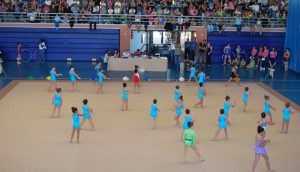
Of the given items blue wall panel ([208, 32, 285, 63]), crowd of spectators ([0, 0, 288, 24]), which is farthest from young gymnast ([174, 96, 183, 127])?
blue wall panel ([208, 32, 285, 63])

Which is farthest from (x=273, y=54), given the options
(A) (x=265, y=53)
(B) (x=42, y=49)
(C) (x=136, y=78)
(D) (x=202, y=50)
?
(B) (x=42, y=49)

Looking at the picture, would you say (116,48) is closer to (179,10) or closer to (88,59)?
(88,59)

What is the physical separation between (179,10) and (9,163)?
74.2 feet

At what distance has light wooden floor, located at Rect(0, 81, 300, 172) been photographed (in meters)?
13.4

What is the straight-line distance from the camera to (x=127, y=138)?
15742mm

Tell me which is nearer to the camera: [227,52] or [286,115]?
[286,115]

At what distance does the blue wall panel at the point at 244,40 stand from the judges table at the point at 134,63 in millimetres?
6044

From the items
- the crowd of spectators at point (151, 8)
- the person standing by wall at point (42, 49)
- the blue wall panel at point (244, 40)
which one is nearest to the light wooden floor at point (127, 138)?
the person standing by wall at point (42, 49)

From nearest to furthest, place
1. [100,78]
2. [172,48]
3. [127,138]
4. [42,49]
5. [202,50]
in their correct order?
[127,138]
[100,78]
[42,49]
[202,50]
[172,48]

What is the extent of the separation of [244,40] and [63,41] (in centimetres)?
1385

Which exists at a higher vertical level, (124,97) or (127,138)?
(124,97)

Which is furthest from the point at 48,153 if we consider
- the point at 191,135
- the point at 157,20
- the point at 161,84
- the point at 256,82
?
the point at 157,20

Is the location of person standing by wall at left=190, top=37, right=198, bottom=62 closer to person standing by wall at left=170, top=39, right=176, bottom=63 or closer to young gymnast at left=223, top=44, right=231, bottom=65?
person standing by wall at left=170, top=39, right=176, bottom=63

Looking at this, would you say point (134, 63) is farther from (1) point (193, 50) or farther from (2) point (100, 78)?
(2) point (100, 78)
